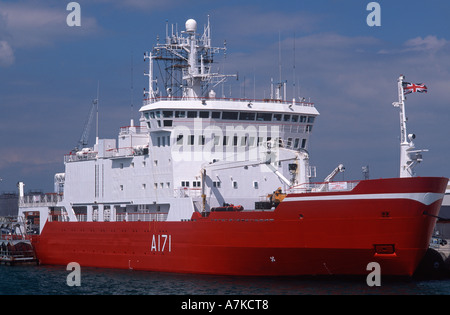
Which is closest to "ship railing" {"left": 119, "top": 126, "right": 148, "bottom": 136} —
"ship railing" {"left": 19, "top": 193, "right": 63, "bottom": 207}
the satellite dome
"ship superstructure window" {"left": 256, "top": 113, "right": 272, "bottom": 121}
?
the satellite dome

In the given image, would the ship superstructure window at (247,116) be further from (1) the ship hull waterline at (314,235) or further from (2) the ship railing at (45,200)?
(2) the ship railing at (45,200)

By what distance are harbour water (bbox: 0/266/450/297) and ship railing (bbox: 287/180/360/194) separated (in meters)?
3.60

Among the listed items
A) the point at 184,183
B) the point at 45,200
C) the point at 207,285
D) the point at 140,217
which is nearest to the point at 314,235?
the point at 207,285

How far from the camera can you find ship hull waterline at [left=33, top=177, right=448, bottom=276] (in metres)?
27.1

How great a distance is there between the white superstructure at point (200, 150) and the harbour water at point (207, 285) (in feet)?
11.5

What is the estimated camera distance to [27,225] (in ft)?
149

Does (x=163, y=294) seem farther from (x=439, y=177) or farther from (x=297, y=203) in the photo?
→ (x=439, y=177)

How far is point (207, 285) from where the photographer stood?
29.2m

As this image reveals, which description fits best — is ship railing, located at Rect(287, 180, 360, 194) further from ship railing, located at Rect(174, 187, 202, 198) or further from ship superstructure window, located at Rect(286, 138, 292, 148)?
ship superstructure window, located at Rect(286, 138, 292, 148)

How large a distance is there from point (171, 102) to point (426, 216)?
13.9 m

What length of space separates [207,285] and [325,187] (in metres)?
6.27

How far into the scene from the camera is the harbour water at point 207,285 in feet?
89.5

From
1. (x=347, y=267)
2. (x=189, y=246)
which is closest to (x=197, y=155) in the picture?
(x=189, y=246)

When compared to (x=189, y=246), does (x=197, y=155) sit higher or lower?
higher
